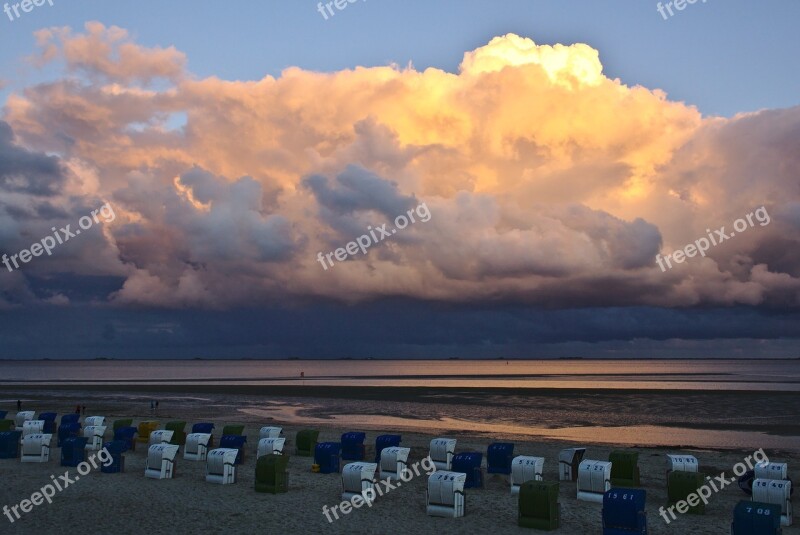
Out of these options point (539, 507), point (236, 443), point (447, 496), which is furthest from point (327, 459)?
point (539, 507)

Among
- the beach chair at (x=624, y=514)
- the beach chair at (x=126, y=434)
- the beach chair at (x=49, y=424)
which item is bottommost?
the beach chair at (x=49, y=424)

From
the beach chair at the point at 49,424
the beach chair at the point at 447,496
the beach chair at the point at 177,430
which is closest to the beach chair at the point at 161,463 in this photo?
the beach chair at the point at 177,430

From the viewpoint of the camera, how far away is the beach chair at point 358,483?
22750 millimetres

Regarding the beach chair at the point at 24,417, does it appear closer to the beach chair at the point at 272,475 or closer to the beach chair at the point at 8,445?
the beach chair at the point at 8,445

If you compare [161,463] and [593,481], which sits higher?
[593,481]

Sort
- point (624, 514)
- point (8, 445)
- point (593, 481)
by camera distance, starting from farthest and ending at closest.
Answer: point (8, 445) < point (593, 481) < point (624, 514)

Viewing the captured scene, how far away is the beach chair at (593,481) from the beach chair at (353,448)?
10.9 meters

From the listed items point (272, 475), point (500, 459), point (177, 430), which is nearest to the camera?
point (272, 475)

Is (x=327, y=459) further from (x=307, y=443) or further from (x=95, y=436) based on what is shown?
(x=95, y=436)

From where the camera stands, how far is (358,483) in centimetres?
2275

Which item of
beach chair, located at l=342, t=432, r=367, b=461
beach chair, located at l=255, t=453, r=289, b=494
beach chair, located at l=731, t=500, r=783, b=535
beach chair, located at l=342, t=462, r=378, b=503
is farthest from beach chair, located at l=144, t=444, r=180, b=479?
beach chair, located at l=731, t=500, r=783, b=535

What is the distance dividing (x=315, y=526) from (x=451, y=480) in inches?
164

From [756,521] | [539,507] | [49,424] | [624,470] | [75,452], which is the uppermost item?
[756,521]

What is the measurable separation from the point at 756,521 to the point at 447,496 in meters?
8.27
